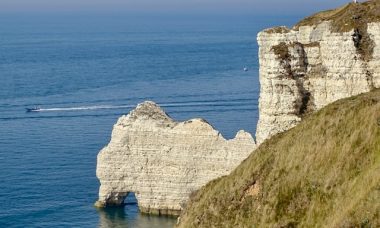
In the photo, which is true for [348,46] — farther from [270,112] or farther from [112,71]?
[112,71]

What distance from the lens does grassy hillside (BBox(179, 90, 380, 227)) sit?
24.4 m

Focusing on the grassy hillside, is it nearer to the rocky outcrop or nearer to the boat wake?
the rocky outcrop

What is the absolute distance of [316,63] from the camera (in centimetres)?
4422

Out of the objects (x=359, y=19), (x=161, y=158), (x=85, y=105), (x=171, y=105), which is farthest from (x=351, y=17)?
(x=85, y=105)

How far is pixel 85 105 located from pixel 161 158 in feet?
149

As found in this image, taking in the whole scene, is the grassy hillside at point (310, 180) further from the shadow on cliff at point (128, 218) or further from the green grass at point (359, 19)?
the shadow on cliff at point (128, 218)

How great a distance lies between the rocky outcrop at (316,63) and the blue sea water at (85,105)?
449 inches

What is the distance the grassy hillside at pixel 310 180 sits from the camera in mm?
24359

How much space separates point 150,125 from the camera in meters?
54.4

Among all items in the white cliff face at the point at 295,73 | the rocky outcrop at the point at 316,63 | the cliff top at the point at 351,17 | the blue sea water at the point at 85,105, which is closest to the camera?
the rocky outcrop at the point at 316,63

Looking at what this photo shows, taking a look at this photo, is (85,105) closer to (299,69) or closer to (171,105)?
(171,105)

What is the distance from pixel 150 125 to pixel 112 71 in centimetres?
7978

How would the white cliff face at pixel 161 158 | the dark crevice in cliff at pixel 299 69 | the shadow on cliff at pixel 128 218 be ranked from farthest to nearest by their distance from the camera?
the white cliff face at pixel 161 158, the shadow on cliff at pixel 128 218, the dark crevice in cliff at pixel 299 69

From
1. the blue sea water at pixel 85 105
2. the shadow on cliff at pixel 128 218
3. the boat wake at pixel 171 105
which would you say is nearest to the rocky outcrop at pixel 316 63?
Result: the shadow on cliff at pixel 128 218
